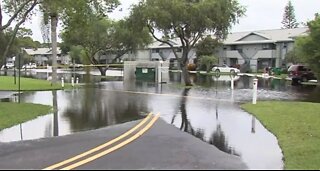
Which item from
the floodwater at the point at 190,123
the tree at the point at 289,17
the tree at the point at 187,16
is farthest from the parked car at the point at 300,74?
the tree at the point at 289,17

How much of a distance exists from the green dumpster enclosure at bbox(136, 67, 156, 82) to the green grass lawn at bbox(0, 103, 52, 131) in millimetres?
21883

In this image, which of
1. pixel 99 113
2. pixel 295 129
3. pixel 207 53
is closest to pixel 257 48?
pixel 207 53

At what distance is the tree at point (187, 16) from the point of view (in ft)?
91.2

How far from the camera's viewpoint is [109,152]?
25.9 feet

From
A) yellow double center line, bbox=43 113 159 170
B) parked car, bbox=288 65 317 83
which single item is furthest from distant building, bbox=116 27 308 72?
yellow double center line, bbox=43 113 159 170

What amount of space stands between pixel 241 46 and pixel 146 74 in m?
31.1

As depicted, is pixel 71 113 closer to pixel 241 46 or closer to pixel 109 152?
pixel 109 152

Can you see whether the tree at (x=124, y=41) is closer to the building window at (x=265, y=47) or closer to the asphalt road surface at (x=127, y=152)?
the building window at (x=265, y=47)

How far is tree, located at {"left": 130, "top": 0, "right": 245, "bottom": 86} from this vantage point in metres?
27.8

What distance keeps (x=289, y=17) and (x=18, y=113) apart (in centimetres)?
8748

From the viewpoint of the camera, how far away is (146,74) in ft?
129

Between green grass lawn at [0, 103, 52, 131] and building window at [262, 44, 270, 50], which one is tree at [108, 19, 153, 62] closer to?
building window at [262, 44, 270, 50]

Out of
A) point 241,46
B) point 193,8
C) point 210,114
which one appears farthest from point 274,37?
point 210,114

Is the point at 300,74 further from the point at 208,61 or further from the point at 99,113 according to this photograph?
the point at 99,113
